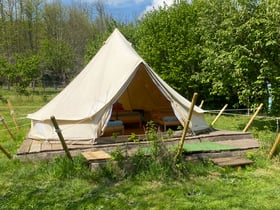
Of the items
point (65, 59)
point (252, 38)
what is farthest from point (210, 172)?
point (65, 59)

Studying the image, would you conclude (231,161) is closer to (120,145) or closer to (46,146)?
(120,145)

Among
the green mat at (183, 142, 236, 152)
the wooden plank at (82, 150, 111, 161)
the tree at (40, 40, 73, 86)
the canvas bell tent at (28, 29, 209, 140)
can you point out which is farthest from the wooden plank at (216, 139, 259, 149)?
the tree at (40, 40, 73, 86)

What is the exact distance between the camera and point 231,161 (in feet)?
18.0

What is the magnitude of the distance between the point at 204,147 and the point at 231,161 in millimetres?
619

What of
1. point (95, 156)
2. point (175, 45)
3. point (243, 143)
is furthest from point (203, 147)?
point (175, 45)

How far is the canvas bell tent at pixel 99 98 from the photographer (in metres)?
6.41

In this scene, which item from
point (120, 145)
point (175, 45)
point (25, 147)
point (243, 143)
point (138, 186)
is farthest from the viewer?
point (175, 45)

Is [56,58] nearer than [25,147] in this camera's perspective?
No

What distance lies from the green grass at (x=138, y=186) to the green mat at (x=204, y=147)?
0.44m

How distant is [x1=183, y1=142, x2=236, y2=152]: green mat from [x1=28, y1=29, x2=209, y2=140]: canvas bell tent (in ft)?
2.31

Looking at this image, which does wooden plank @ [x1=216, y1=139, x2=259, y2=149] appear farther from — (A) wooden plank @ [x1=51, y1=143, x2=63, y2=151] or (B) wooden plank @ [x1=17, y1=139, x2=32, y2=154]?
(B) wooden plank @ [x1=17, y1=139, x2=32, y2=154]

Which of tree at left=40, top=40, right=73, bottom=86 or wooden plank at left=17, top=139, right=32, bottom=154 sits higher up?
tree at left=40, top=40, right=73, bottom=86

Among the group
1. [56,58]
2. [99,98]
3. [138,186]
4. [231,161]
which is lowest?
[138,186]

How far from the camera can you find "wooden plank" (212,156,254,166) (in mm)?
5359
